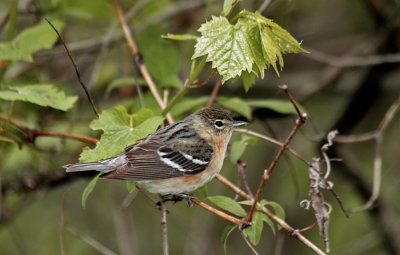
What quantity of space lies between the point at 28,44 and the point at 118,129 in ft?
4.16

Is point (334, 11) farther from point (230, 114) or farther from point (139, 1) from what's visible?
point (230, 114)

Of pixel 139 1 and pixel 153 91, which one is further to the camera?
pixel 139 1

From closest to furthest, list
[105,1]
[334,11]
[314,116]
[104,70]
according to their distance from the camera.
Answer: [105,1]
[104,70]
[334,11]
[314,116]

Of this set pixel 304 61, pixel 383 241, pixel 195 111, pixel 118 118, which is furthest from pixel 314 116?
pixel 118 118

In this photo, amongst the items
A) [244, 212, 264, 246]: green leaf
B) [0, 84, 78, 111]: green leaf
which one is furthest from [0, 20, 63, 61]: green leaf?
[244, 212, 264, 246]: green leaf

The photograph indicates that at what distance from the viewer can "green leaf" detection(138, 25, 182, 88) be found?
4652 millimetres

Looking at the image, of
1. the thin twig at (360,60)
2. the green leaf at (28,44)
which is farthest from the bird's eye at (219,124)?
the thin twig at (360,60)

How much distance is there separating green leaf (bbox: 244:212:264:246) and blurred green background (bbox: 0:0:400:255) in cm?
149

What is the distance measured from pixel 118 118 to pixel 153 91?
711 millimetres

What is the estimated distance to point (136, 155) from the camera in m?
4.37

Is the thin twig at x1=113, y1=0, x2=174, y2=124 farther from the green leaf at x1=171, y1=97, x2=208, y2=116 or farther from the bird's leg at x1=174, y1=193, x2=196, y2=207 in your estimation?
the bird's leg at x1=174, y1=193, x2=196, y2=207

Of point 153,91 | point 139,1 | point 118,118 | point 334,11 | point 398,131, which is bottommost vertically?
point 118,118

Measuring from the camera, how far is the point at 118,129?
3689 mm

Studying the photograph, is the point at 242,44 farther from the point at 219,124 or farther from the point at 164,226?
the point at 219,124
